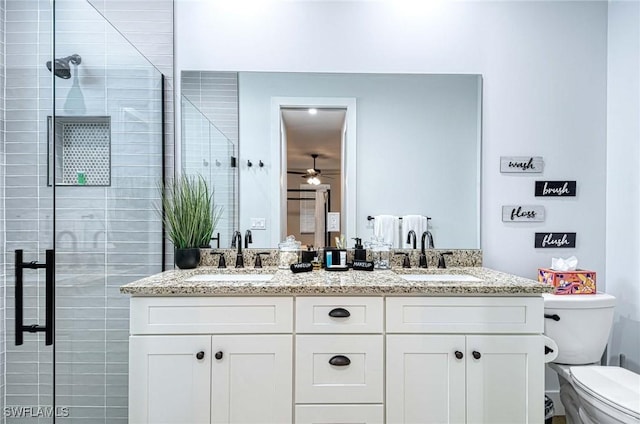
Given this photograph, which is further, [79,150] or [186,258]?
[186,258]

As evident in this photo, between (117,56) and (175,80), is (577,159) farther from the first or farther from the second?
(117,56)

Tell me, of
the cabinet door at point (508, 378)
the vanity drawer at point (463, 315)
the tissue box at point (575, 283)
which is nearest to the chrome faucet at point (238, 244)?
the vanity drawer at point (463, 315)

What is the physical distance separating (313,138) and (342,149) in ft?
0.61

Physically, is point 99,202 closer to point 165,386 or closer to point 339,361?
point 165,386

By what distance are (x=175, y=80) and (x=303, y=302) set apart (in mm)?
1569

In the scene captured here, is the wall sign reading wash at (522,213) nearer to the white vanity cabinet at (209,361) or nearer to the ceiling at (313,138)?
the ceiling at (313,138)

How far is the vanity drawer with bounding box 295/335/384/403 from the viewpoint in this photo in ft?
5.08

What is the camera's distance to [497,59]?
86.2 inches

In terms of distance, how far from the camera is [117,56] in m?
1.84

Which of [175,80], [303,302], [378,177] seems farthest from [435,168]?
[175,80]

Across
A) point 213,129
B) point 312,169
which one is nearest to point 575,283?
point 312,169

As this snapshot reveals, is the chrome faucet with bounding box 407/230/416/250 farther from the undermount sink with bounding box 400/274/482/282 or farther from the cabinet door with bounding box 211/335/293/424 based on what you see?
the cabinet door with bounding box 211/335/293/424

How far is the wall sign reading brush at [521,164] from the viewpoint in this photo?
2168 mm

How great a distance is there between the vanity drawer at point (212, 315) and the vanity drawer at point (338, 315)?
61 mm
